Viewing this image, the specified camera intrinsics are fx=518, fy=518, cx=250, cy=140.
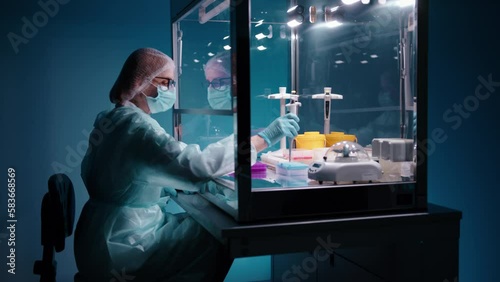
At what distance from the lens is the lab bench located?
5.36 ft

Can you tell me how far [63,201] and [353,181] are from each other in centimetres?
110

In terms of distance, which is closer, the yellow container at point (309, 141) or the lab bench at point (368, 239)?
the lab bench at point (368, 239)

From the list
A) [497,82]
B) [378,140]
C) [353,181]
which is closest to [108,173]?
[353,181]

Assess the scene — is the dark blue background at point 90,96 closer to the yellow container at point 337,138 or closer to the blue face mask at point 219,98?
the yellow container at point 337,138

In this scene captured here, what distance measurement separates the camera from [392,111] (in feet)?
7.16

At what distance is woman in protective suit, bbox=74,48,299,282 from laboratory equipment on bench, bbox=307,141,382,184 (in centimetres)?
22

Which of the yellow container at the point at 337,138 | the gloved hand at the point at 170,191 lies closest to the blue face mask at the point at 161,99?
the gloved hand at the point at 170,191

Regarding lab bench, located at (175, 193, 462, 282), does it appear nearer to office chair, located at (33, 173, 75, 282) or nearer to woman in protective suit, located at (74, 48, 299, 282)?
woman in protective suit, located at (74, 48, 299, 282)

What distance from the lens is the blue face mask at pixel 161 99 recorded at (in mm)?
2266

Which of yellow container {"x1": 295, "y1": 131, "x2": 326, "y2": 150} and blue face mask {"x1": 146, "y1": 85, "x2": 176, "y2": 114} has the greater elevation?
blue face mask {"x1": 146, "y1": 85, "x2": 176, "y2": 114}

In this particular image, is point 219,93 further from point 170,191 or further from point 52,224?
point 52,224

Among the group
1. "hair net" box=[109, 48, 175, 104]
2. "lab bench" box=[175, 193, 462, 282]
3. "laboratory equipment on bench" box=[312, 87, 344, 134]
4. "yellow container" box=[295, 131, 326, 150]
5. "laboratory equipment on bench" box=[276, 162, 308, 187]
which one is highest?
"hair net" box=[109, 48, 175, 104]

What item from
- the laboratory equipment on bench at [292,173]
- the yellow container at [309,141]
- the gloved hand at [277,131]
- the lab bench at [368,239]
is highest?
the gloved hand at [277,131]

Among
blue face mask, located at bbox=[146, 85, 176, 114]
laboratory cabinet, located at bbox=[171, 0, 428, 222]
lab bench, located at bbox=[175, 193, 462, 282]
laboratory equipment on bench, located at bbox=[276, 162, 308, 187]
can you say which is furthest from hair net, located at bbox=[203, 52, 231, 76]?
lab bench, located at bbox=[175, 193, 462, 282]
